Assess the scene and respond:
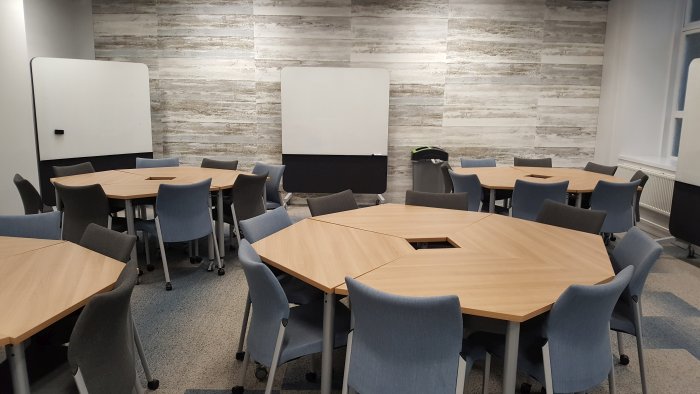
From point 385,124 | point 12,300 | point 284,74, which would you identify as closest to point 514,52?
point 385,124

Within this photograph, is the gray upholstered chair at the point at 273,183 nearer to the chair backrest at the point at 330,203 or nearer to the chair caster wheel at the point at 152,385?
the chair backrest at the point at 330,203

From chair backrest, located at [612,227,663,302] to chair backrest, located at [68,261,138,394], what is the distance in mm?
2282

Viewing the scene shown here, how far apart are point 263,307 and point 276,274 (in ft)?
2.16

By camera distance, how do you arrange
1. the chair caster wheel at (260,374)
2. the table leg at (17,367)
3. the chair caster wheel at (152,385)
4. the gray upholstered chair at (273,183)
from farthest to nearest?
the gray upholstered chair at (273,183)
the chair caster wheel at (260,374)
the chair caster wheel at (152,385)
the table leg at (17,367)

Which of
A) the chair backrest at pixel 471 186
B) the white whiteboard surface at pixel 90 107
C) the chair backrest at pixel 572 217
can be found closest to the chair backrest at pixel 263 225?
the chair backrest at pixel 572 217

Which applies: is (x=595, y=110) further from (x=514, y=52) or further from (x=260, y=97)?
(x=260, y=97)

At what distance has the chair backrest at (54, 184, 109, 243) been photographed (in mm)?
4074

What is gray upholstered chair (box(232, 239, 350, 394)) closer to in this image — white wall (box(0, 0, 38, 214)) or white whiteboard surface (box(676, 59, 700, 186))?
white whiteboard surface (box(676, 59, 700, 186))

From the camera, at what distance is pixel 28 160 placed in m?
5.99

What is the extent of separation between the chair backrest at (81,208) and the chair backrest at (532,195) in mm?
3538

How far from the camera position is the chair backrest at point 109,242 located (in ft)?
8.29

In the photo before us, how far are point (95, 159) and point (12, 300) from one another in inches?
204

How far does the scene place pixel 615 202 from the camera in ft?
15.6

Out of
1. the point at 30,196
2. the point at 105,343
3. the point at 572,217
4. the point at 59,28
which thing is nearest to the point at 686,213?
the point at 572,217
